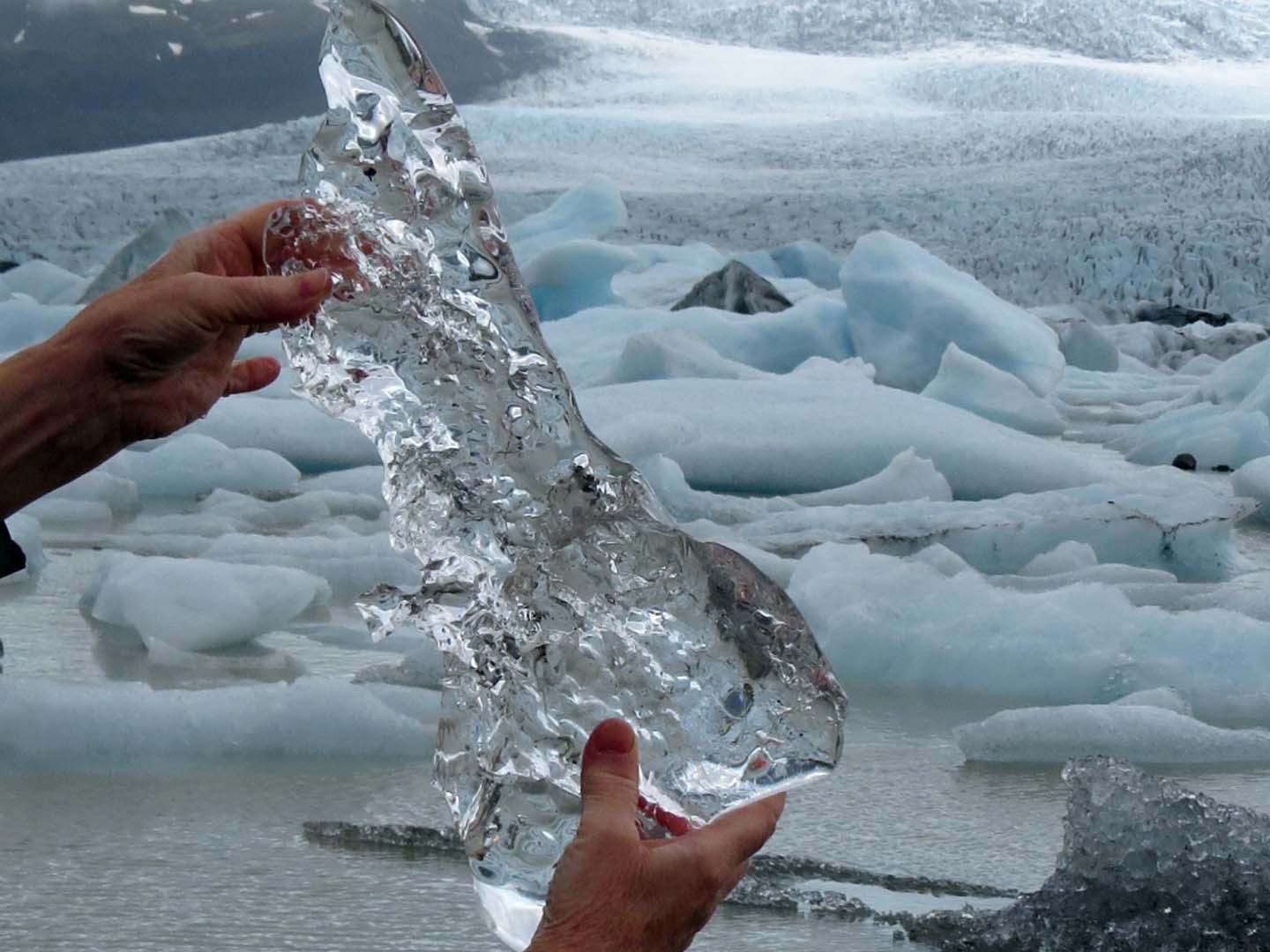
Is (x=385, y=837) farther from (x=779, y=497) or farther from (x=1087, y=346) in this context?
(x=1087, y=346)

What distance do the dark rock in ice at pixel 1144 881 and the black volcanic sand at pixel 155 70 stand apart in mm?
7620

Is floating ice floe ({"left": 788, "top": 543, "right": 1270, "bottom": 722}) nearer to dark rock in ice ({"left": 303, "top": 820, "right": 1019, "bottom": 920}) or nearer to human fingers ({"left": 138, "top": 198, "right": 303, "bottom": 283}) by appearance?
dark rock in ice ({"left": 303, "top": 820, "right": 1019, "bottom": 920})

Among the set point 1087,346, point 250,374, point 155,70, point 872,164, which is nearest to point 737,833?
point 250,374

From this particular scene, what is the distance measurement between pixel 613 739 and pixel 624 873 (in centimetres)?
6

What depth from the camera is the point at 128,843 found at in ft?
4.91

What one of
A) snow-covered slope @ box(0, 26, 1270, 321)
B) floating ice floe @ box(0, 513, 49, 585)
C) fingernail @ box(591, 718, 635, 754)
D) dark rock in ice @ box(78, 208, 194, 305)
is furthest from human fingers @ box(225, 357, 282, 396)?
snow-covered slope @ box(0, 26, 1270, 321)

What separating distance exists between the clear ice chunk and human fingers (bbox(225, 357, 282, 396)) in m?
0.12

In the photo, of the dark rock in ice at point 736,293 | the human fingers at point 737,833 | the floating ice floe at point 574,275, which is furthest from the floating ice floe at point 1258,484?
the floating ice floe at point 574,275

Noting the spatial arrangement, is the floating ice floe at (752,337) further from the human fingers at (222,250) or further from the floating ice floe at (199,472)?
the human fingers at (222,250)

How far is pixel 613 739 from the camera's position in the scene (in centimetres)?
70

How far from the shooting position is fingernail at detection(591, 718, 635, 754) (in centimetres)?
69

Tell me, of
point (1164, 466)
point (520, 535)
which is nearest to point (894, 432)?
point (1164, 466)

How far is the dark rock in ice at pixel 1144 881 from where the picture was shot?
1.24m

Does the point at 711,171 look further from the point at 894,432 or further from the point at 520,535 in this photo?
the point at 520,535
